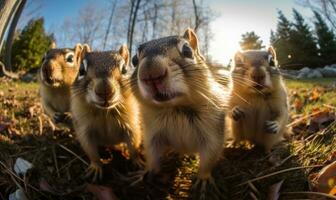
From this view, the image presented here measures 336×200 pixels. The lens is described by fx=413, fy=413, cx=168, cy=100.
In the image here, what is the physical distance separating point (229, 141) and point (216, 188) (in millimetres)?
1069

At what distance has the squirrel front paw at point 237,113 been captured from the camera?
278 cm

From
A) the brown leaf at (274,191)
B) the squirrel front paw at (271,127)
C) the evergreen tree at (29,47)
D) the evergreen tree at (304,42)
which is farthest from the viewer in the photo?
the evergreen tree at (29,47)

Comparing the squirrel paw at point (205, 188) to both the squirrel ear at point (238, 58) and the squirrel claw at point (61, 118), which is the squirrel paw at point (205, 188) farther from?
the squirrel claw at point (61, 118)

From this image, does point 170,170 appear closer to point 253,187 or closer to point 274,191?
point 253,187

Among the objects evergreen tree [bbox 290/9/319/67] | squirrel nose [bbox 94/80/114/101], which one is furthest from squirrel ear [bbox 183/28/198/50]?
evergreen tree [bbox 290/9/319/67]

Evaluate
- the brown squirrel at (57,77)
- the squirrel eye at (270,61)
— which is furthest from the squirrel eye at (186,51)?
the brown squirrel at (57,77)

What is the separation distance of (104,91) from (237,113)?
98 centimetres

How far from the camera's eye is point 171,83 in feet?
6.63

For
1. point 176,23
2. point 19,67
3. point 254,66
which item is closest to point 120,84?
point 254,66

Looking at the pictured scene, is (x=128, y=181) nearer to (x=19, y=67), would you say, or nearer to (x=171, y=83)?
(x=171, y=83)

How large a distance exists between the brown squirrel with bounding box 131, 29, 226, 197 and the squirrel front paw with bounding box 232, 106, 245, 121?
1.07 feet

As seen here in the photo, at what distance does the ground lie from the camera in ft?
7.33

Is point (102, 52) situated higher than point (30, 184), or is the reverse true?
point (102, 52)

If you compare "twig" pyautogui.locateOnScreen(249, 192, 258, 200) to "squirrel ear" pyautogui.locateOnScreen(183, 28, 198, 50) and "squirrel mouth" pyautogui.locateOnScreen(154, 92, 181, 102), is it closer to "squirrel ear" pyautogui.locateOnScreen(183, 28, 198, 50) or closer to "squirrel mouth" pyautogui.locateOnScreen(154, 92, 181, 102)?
"squirrel mouth" pyautogui.locateOnScreen(154, 92, 181, 102)
